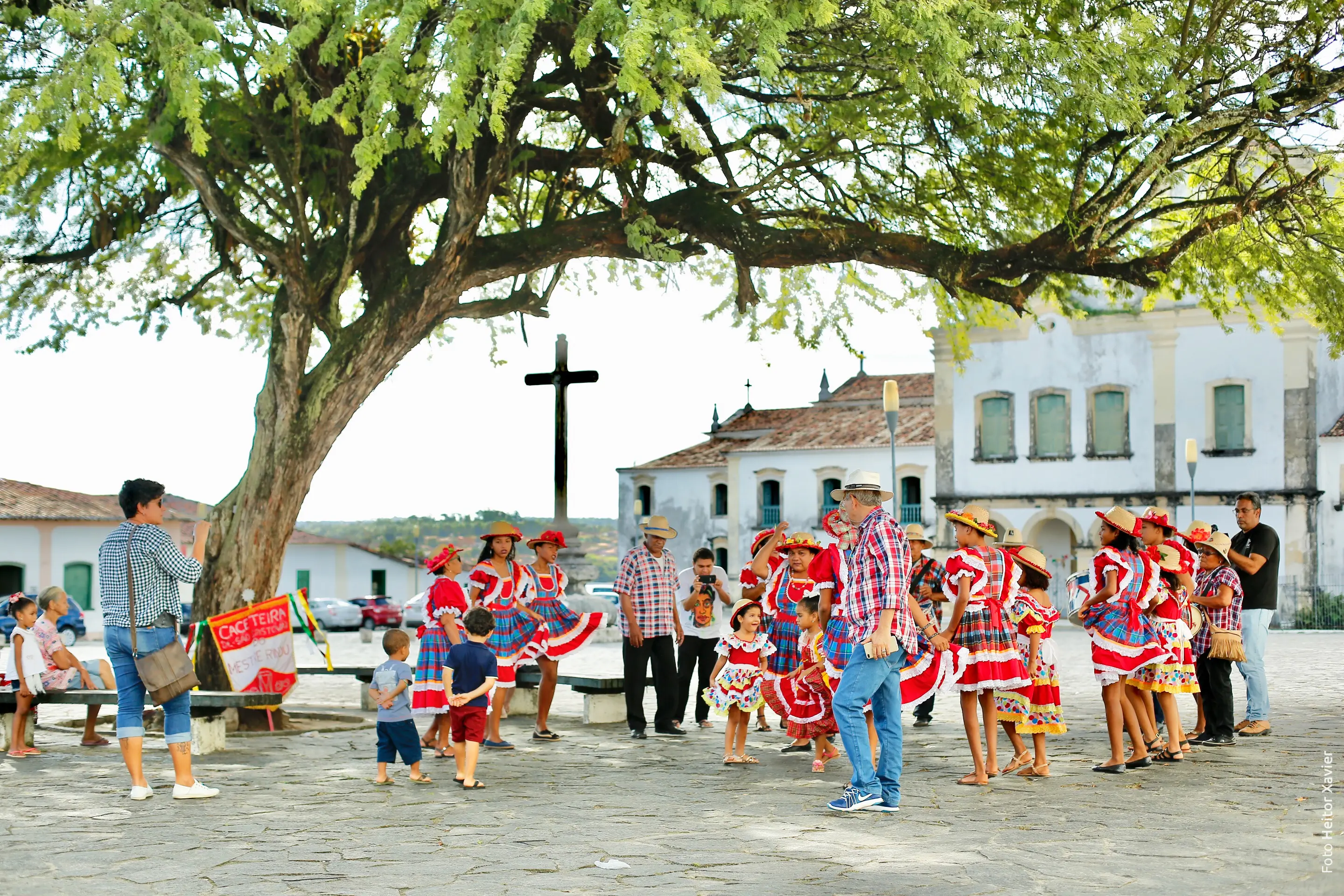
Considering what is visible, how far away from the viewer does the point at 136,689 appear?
28.6 feet

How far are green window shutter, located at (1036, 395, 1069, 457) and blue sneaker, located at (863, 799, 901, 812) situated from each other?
108 ft

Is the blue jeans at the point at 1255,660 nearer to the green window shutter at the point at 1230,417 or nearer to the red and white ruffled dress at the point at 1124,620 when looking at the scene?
the red and white ruffled dress at the point at 1124,620

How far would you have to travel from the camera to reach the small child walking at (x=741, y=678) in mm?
10141

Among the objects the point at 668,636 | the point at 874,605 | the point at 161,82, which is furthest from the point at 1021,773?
the point at 161,82

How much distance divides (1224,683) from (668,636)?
14.6ft

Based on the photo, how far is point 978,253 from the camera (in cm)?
1233

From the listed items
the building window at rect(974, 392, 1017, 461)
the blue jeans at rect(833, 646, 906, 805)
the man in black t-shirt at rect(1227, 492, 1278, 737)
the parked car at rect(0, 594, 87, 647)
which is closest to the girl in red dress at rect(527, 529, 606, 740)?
the blue jeans at rect(833, 646, 906, 805)

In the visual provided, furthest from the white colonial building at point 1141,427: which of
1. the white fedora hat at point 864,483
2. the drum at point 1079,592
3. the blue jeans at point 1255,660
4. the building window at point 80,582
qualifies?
the building window at point 80,582

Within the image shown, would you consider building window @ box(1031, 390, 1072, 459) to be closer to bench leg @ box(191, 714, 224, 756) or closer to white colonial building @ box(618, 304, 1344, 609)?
white colonial building @ box(618, 304, 1344, 609)

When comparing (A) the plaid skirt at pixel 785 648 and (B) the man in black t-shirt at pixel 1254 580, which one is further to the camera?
(B) the man in black t-shirt at pixel 1254 580

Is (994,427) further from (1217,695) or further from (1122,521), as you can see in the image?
(1122,521)

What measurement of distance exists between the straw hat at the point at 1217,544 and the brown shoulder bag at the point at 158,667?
7332mm

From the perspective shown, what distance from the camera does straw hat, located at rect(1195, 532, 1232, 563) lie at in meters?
10.8

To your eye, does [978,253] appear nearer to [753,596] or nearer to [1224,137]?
[1224,137]
